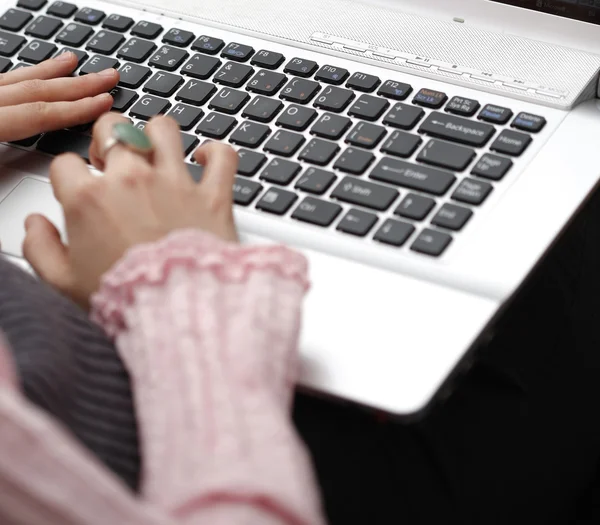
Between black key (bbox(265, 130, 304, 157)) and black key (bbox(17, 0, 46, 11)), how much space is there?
0.29 metres

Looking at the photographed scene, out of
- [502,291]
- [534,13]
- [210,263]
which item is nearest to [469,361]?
[502,291]

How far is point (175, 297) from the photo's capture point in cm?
50

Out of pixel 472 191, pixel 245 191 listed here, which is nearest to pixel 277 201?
pixel 245 191

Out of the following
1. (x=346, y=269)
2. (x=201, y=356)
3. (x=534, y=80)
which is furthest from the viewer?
(x=534, y=80)

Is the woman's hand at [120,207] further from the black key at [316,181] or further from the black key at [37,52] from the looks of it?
the black key at [37,52]

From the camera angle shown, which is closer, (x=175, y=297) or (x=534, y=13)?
(x=175, y=297)

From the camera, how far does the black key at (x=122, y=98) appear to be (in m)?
0.73

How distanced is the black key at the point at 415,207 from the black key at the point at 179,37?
26cm

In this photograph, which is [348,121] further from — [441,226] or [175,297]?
[175,297]

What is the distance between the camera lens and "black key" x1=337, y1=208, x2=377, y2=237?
612 millimetres

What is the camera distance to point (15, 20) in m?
0.82

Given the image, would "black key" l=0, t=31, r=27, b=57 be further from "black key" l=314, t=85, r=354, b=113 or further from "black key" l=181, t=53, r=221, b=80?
"black key" l=314, t=85, r=354, b=113

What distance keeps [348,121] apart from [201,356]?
0.27m

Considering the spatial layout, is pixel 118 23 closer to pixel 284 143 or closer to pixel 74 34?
pixel 74 34
